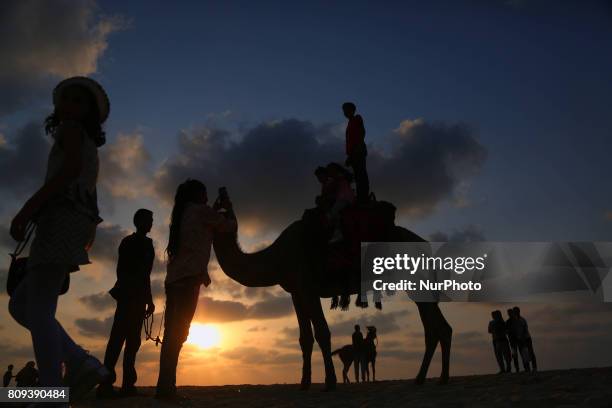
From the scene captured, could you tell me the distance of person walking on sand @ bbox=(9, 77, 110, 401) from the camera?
4.96 meters

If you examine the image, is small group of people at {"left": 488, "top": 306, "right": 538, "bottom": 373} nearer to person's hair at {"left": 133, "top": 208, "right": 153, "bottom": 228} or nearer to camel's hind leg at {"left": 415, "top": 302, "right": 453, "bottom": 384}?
camel's hind leg at {"left": 415, "top": 302, "right": 453, "bottom": 384}

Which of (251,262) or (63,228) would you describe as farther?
(251,262)

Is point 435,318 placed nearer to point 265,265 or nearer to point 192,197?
point 265,265

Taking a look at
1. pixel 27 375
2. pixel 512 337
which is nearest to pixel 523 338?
pixel 512 337

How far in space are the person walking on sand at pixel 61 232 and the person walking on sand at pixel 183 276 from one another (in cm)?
268

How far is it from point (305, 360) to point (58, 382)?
626 centimetres

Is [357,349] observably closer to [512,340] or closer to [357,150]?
[512,340]

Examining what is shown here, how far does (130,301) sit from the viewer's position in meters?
9.26

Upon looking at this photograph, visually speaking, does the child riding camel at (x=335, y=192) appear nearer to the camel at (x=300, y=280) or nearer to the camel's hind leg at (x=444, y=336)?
the camel at (x=300, y=280)

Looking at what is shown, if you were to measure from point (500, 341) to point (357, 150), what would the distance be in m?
9.27

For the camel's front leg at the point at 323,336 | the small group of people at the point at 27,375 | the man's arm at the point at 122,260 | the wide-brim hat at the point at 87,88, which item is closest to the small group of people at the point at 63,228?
the wide-brim hat at the point at 87,88

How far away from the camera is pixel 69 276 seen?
5.55 meters

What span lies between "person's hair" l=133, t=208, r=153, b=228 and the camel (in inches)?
51.1

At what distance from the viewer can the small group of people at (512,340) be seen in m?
17.9
